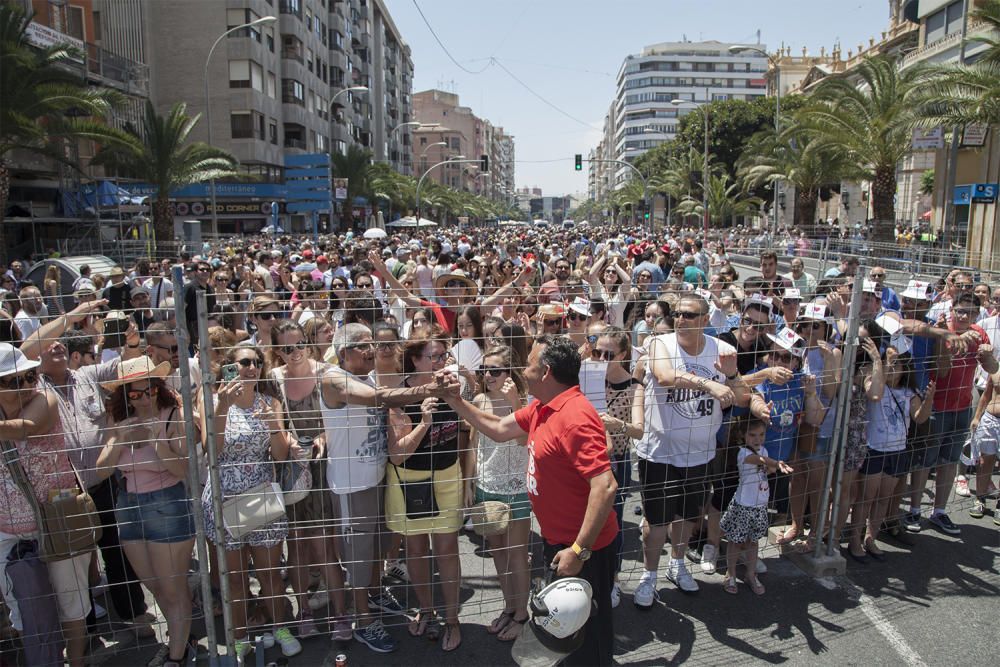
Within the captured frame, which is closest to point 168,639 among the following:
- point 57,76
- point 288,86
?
point 57,76

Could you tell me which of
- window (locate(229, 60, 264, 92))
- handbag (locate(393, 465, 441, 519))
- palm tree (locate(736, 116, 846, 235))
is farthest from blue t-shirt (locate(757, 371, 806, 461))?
window (locate(229, 60, 264, 92))

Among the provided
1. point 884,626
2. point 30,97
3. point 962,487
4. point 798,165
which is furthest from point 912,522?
point 798,165

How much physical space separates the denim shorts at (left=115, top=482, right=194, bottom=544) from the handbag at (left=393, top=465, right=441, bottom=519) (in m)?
1.15

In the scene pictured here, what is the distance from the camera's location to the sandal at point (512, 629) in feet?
13.5

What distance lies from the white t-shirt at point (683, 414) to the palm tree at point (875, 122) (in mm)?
18785

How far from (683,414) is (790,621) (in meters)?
1.37

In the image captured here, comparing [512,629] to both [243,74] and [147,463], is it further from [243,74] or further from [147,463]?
[243,74]

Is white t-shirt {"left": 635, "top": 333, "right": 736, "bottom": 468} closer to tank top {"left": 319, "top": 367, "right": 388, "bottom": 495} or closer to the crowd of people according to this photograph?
the crowd of people

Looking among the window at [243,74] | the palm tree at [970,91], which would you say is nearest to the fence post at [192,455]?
the palm tree at [970,91]

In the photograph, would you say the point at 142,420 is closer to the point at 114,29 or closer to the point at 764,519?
the point at 764,519

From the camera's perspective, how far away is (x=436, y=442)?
4.01 metres

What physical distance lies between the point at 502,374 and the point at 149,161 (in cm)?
2366

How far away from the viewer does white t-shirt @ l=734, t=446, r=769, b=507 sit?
459 centimetres

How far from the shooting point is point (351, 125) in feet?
197
